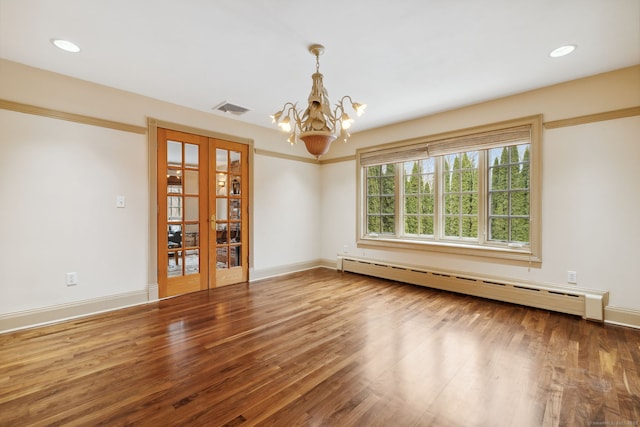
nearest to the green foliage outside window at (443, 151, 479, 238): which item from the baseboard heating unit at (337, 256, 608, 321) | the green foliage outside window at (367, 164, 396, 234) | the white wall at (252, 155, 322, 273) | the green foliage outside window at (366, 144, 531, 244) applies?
the green foliage outside window at (366, 144, 531, 244)

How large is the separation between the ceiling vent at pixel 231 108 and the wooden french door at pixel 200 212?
1.59 feet

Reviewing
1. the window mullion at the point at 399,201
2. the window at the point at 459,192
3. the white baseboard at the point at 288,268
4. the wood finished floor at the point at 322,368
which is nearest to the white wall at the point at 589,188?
the window at the point at 459,192

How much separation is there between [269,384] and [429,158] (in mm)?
3874

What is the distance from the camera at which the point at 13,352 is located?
238 cm

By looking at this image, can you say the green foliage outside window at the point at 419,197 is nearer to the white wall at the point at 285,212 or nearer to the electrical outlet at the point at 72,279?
the white wall at the point at 285,212

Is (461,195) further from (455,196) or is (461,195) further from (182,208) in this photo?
(182,208)

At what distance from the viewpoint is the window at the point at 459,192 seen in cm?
363

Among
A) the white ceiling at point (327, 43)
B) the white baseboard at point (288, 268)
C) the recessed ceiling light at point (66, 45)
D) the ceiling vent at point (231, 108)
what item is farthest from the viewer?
the white baseboard at point (288, 268)

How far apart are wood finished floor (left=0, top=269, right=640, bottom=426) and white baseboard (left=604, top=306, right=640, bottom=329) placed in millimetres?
145

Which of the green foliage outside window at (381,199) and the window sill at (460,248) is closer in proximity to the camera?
the window sill at (460,248)

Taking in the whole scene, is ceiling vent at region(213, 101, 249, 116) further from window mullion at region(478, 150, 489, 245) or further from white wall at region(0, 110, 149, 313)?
window mullion at region(478, 150, 489, 245)

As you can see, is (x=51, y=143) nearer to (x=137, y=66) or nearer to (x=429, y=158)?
(x=137, y=66)

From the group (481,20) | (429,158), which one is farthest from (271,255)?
(481,20)

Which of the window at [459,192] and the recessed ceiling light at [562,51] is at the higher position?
the recessed ceiling light at [562,51]
